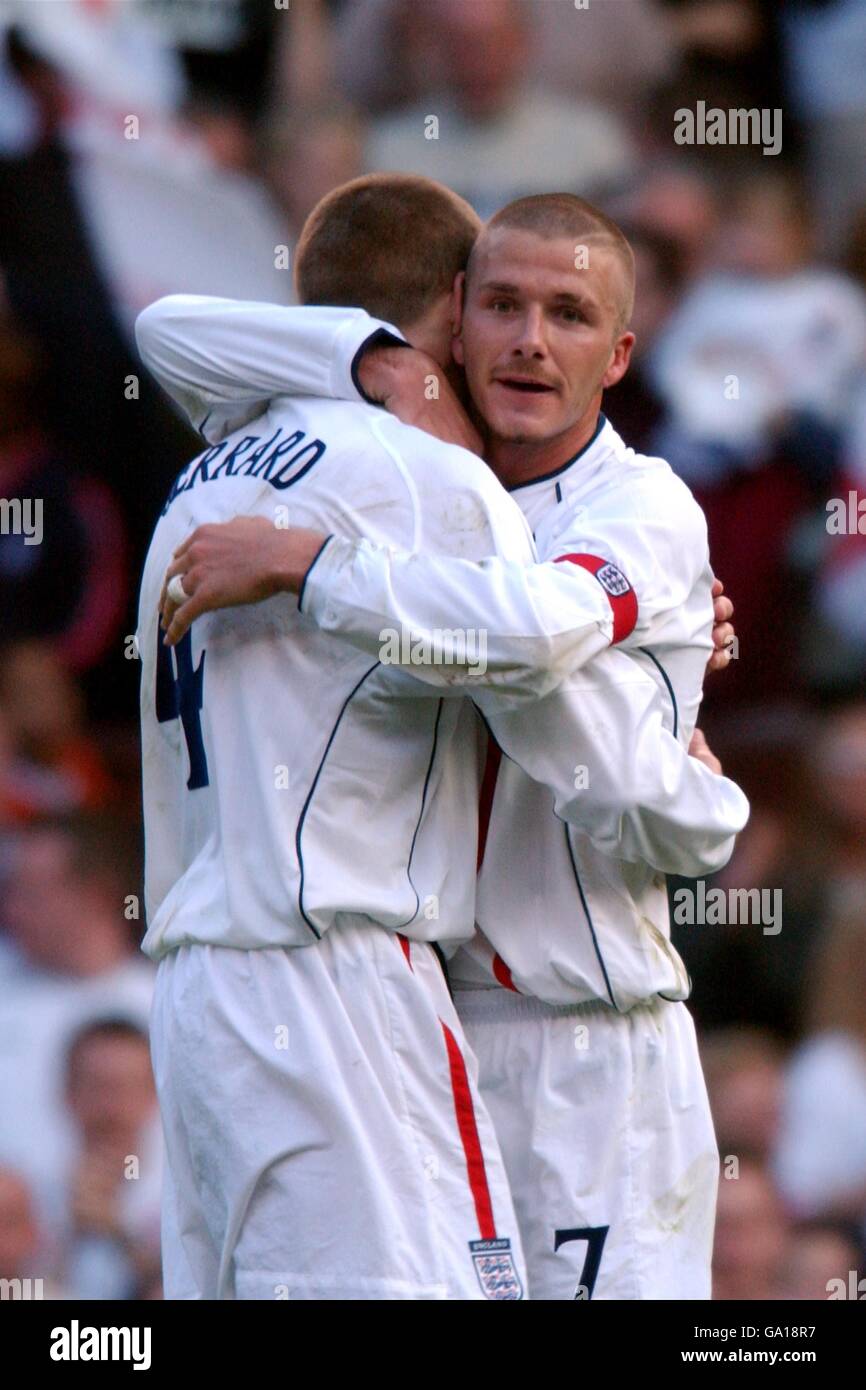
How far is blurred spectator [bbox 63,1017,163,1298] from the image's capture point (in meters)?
5.12

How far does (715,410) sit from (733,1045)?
69.1 inches

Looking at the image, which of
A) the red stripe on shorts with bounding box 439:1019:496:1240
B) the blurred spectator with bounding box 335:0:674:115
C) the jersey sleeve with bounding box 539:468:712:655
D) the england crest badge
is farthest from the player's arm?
the blurred spectator with bounding box 335:0:674:115

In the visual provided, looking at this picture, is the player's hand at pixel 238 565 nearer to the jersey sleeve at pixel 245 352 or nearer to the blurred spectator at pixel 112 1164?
the jersey sleeve at pixel 245 352

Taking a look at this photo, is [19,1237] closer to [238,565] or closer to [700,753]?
[700,753]

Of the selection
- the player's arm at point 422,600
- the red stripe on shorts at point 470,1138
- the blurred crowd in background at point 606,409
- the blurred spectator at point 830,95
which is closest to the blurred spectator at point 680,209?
the blurred crowd in background at point 606,409

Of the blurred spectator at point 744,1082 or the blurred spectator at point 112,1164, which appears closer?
the blurred spectator at point 112,1164

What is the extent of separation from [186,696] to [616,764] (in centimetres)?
60

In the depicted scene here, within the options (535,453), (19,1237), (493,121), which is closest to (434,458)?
(535,453)

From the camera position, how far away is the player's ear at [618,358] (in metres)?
3.21

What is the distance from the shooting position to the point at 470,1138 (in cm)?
280

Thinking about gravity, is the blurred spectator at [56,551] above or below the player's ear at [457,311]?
below

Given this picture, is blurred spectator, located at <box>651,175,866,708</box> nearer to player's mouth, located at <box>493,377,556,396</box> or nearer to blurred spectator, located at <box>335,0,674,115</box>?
blurred spectator, located at <box>335,0,674,115</box>

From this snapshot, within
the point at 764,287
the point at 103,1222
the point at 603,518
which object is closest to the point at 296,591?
the point at 603,518

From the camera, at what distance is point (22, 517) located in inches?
236
